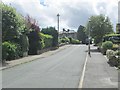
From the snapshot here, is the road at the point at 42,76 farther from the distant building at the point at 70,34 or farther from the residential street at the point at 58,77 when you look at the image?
the distant building at the point at 70,34

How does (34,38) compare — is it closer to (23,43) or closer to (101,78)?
(23,43)

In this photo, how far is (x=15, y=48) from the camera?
33094mm

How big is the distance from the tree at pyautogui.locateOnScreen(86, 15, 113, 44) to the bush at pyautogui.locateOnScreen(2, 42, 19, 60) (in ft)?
109

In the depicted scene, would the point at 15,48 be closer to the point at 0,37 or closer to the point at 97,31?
the point at 0,37

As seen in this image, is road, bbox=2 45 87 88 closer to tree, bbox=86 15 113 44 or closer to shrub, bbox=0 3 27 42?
shrub, bbox=0 3 27 42

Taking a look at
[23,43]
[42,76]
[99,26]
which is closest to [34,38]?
[23,43]

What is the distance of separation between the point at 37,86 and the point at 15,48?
1962 centimetres

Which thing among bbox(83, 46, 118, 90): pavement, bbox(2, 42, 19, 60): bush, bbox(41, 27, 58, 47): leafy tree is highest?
bbox(41, 27, 58, 47): leafy tree

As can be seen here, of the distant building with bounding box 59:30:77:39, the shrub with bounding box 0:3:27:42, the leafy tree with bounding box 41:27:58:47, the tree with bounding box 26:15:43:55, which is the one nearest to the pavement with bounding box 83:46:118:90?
the shrub with bounding box 0:3:27:42

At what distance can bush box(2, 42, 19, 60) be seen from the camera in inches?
1148

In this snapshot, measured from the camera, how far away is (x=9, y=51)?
103 ft

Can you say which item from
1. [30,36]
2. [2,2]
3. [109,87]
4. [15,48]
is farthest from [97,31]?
[109,87]

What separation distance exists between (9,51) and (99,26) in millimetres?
36484

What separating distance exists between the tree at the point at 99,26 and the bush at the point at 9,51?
3312 cm
